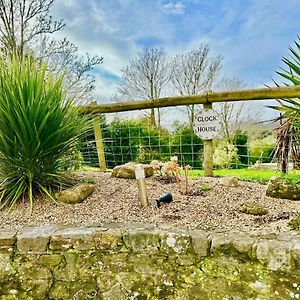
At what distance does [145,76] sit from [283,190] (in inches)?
254

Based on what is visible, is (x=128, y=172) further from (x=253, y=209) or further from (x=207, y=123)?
(x=253, y=209)

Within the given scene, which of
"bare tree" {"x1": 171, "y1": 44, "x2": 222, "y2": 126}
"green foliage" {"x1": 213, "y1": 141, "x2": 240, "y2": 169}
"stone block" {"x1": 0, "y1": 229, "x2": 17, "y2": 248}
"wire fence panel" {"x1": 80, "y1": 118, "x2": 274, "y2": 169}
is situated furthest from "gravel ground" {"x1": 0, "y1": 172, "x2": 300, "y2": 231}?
"bare tree" {"x1": 171, "y1": 44, "x2": 222, "y2": 126}

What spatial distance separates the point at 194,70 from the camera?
8.73 m

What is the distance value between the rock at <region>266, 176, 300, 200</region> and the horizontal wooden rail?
0.72 m

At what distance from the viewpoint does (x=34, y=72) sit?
2826 mm

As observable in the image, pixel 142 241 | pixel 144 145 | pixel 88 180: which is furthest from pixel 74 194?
pixel 144 145

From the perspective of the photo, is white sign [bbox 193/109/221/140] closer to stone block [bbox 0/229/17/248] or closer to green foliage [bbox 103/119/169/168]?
green foliage [bbox 103/119/169/168]

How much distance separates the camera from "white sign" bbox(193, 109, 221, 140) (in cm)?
350

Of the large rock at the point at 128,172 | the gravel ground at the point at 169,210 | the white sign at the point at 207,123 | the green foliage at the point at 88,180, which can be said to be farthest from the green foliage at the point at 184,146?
the gravel ground at the point at 169,210

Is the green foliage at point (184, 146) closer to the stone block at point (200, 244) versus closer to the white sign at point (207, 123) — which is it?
the white sign at point (207, 123)

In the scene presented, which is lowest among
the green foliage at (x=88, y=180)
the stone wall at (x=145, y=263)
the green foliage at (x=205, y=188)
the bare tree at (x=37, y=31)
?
the stone wall at (x=145, y=263)

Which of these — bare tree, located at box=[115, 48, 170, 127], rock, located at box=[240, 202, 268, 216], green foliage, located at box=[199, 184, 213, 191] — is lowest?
rock, located at box=[240, 202, 268, 216]

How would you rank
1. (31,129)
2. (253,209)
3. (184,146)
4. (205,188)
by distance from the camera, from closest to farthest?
(253,209)
(31,129)
(205,188)
(184,146)

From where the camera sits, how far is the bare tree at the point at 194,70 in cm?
865
